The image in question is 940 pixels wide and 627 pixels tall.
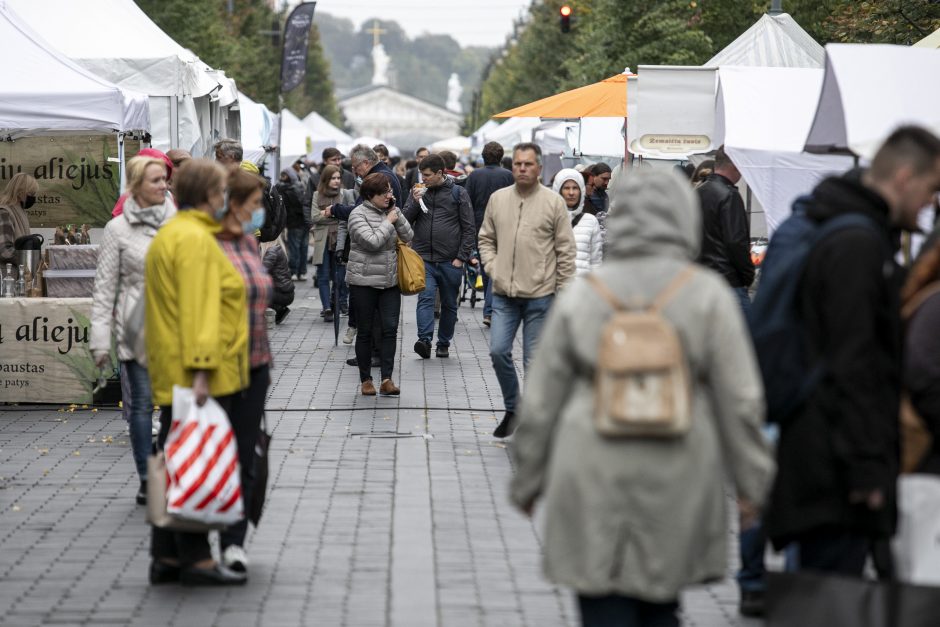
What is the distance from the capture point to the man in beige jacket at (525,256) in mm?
9445

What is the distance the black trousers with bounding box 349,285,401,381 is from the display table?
204 centimetres

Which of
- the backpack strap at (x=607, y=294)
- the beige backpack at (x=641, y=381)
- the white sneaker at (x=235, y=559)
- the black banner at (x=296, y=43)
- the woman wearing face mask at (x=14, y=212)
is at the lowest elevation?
the white sneaker at (x=235, y=559)

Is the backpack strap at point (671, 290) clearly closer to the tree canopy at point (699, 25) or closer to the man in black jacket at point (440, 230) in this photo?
the man in black jacket at point (440, 230)

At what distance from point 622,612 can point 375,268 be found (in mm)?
7625

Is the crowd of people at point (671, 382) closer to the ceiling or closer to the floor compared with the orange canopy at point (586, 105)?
closer to the floor

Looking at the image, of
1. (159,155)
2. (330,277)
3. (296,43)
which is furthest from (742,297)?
(296,43)

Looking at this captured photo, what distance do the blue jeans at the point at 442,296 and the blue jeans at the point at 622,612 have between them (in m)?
9.76

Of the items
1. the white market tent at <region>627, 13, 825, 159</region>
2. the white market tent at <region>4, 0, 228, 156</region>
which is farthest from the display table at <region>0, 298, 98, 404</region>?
the white market tent at <region>627, 13, 825, 159</region>

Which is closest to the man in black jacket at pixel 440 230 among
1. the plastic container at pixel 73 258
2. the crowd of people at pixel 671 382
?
the plastic container at pixel 73 258

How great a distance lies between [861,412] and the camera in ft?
14.0

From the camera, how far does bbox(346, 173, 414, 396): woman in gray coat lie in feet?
37.2

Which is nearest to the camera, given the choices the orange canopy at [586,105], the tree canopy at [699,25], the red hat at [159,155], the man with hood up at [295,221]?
the red hat at [159,155]

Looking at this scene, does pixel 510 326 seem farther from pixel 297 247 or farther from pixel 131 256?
pixel 297 247

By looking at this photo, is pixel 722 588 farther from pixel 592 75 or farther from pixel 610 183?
pixel 592 75
